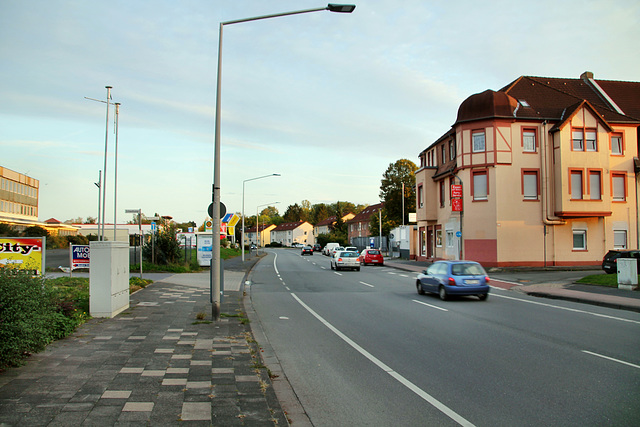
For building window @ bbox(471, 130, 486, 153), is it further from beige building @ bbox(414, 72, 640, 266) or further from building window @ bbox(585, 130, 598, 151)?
building window @ bbox(585, 130, 598, 151)

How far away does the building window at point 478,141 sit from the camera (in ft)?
114

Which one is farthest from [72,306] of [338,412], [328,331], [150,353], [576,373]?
[576,373]

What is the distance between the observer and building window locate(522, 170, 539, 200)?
34.7m

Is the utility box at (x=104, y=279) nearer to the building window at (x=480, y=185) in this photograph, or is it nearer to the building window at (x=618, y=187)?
the building window at (x=480, y=185)

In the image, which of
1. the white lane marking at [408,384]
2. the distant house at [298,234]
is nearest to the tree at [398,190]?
the white lane marking at [408,384]

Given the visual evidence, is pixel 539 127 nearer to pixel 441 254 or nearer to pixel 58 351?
pixel 441 254

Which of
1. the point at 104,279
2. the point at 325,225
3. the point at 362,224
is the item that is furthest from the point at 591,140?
the point at 325,225

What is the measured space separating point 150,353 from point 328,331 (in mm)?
4237

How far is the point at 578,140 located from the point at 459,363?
31510mm

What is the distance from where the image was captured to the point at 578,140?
34.1 meters

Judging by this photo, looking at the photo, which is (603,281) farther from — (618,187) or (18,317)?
(18,317)

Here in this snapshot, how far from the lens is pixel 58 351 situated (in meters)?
7.88

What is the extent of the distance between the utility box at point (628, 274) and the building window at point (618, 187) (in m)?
18.2

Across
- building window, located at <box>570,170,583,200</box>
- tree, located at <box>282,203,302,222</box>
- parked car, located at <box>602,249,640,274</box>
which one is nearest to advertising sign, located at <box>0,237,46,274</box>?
parked car, located at <box>602,249,640,274</box>
